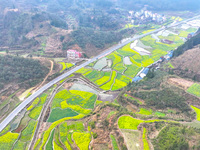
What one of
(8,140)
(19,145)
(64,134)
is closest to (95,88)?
(64,134)

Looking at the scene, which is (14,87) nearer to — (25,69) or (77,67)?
(25,69)

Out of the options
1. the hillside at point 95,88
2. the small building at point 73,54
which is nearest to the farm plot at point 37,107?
the hillside at point 95,88

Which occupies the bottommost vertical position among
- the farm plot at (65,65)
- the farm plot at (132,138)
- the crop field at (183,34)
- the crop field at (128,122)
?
the farm plot at (65,65)

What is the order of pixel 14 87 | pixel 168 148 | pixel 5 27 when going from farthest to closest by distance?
pixel 5 27, pixel 14 87, pixel 168 148

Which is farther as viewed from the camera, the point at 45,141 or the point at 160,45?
the point at 160,45

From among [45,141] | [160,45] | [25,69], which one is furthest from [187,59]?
[25,69]

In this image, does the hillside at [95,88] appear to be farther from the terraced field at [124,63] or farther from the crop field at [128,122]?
the terraced field at [124,63]

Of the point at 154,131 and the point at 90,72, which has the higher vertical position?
the point at 154,131
